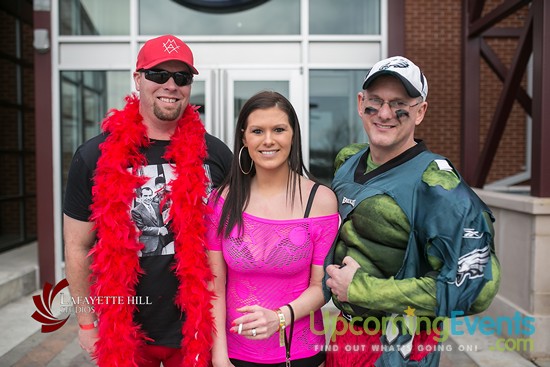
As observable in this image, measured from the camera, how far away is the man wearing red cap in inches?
85.6

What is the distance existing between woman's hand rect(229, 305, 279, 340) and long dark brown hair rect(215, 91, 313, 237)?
0.32 m

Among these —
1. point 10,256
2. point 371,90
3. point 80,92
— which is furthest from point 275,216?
point 10,256

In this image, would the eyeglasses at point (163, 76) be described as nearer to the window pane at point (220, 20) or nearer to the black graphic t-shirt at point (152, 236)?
the black graphic t-shirt at point (152, 236)

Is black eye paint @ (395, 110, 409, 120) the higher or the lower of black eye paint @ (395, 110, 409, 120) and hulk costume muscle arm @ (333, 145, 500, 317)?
the higher

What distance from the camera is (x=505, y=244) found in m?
4.68

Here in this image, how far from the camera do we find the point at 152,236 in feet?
7.34

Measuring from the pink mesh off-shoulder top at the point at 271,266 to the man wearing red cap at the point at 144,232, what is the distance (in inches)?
7.1

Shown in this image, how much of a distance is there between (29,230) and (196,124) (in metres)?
6.97

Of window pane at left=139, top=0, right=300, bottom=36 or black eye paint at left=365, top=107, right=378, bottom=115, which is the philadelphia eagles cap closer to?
black eye paint at left=365, top=107, right=378, bottom=115

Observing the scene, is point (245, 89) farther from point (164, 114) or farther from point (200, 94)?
point (164, 114)

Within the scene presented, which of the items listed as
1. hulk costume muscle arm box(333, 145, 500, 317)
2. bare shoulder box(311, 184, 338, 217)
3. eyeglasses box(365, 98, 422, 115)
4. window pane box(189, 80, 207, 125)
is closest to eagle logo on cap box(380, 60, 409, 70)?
eyeglasses box(365, 98, 422, 115)

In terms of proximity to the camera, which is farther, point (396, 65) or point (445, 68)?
point (445, 68)

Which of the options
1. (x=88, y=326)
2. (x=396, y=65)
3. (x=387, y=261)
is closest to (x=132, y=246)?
(x=88, y=326)

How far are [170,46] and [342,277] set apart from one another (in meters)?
1.34
